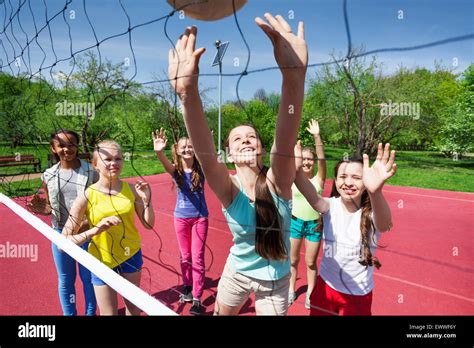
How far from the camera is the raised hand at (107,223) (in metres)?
1.74

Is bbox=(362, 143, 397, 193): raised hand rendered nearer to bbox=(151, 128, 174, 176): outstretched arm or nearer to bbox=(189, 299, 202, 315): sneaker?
bbox=(151, 128, 174, 176): outstretched arm

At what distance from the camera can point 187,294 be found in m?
2.59

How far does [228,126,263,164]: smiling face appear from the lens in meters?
1.35

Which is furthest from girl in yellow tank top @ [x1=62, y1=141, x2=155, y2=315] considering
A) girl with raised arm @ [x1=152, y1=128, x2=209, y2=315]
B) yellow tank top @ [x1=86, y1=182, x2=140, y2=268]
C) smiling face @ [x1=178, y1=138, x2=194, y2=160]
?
smiling face @ [x1=178, y1=138, x2=194, y2=160]

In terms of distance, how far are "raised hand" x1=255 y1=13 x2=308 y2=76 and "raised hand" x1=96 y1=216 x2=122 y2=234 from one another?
121cm

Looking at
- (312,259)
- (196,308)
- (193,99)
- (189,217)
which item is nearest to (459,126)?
(312,259)

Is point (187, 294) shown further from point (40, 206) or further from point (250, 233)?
point (250, 233)

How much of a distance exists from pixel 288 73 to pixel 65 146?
5.80ft

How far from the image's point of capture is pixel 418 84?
1833cm

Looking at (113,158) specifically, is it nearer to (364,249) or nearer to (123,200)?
(123,200)

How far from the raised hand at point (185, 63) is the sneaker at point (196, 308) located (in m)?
1.84

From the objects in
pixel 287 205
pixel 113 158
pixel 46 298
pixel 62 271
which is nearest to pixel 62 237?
pixel 62 271

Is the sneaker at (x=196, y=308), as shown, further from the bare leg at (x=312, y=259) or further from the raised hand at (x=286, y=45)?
the raised hand at (x=286, y=45)
